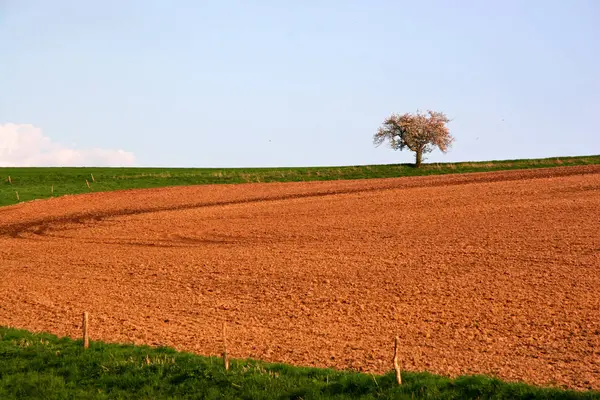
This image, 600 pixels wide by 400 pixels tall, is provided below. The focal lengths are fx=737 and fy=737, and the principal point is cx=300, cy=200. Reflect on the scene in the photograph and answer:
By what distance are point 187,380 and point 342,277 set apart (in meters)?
12.0

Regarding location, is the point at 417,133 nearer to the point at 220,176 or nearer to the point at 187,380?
the point at 220,176

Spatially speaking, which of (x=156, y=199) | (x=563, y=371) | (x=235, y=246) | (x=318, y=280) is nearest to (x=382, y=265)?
(x=318, y=280)

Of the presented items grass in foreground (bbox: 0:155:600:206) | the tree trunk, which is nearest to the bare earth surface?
grass in foreground (bbox: 0:155:600:206)

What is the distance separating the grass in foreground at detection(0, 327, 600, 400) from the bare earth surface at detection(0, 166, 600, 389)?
1603 mm

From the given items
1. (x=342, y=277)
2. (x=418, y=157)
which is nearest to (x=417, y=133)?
(x=418, y=157)

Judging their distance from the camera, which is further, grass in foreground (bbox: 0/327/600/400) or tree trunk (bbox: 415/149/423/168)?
tree trunk (bbox: 415/149/423/168)

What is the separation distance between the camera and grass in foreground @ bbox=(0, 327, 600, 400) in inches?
595

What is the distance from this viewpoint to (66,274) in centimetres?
3080

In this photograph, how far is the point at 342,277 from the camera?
2769 centimetres

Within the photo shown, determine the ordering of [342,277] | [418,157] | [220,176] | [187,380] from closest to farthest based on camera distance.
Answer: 1. [187,380]
2. [342,277]
3. [220,176]
4. [418,157]

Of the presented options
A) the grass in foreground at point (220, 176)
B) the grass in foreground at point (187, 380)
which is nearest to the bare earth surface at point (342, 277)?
the grass in foreground at point (187, 380)

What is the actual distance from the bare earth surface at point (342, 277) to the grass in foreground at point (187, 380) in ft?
5.26

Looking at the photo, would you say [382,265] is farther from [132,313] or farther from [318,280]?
[132,313]

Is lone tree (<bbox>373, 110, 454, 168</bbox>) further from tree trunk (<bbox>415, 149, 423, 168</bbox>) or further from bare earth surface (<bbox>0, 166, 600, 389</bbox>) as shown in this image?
bare earth surface (<bbox>0, 166, 600, 389</bbox>)
